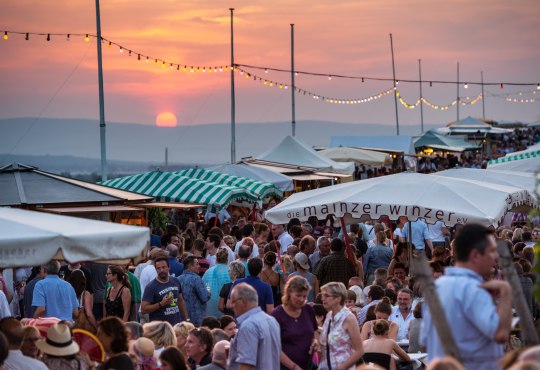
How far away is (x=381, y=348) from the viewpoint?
9781 millimetres

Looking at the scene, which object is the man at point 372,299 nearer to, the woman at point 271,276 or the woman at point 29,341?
the woman at point 271,276

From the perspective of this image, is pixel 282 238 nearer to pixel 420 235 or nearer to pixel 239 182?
pixel 420 235

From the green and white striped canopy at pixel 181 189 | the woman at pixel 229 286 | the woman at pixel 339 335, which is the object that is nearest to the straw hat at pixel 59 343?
the woman at pixel 339 335

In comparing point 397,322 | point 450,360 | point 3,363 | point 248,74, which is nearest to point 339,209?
point 397,322

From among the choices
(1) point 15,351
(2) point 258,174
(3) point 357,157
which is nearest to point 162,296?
(1) point 15,351

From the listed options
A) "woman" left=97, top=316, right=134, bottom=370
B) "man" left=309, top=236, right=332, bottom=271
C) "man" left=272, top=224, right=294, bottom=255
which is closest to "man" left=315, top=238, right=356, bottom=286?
"man" left=309, top=236, right=332, bottom=271

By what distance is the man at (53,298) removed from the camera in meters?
12.0

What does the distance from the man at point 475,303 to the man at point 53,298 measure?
6.84 m

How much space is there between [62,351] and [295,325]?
2.16m

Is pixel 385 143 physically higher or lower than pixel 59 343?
higher

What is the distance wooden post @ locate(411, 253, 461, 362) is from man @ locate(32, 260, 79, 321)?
7028 millimetres

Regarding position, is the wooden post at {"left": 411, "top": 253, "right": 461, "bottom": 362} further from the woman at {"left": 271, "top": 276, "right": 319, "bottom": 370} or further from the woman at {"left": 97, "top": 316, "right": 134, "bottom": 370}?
the woman at {"left": 271, "top": 276, "right": 319, "bottom": 370}

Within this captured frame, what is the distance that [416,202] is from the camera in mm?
13383

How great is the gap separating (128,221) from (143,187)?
2634 millimetres
